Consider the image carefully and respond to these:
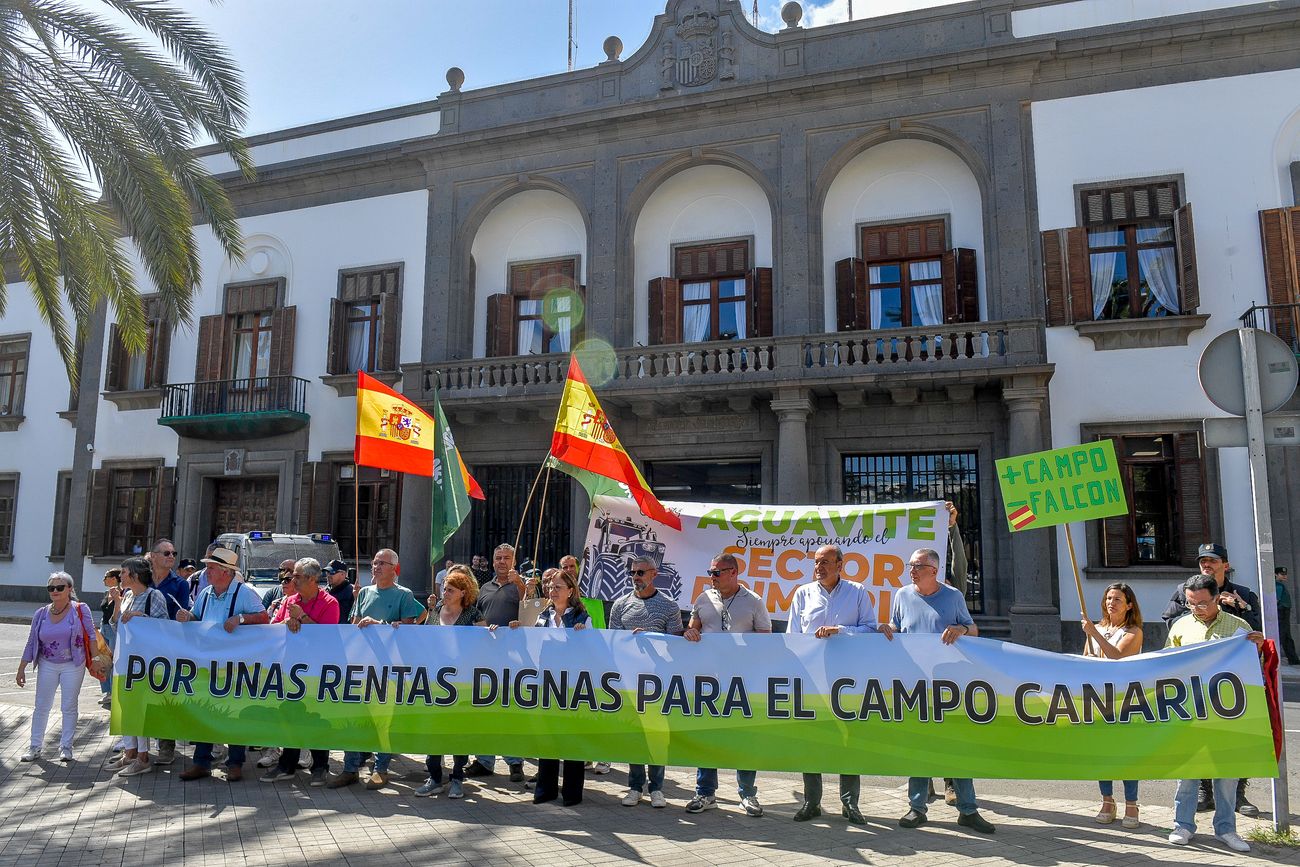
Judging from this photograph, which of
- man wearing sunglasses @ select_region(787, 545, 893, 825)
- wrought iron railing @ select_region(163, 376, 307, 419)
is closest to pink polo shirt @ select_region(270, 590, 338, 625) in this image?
man wearing sunglasses @ select_region(787, 545, 893, 825)

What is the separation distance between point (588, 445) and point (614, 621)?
9.24ft

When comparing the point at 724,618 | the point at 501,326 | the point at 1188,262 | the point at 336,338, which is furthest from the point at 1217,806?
the point at 336,338

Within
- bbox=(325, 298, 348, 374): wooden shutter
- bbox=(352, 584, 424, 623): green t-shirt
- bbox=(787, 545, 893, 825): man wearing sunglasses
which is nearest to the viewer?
bbox=(787, 545, 893, 825): man wearing sunglasses

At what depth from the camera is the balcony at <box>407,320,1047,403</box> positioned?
49.9ft

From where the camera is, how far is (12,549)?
76.7 ft

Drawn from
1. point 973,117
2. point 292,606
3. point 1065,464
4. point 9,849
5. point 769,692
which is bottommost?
point 9,849

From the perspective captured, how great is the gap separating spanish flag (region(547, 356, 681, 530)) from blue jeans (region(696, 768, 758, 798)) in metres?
3.35

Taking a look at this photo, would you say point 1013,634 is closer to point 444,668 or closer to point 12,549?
point 444,668

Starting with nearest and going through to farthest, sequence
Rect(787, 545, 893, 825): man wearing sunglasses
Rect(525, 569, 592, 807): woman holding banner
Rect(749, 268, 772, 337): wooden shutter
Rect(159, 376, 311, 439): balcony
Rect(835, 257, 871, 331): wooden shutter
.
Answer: Rect(787, 545, 893, 825): man wearing sunglasses
Rect(525, 569, 592, 807): woman holding banner
Rect(835, 257, 871, 331): wooden shutter
Rect(749, 268, 772, 337): wooden shutter
Rect(159, 376, 311, 439): balcony

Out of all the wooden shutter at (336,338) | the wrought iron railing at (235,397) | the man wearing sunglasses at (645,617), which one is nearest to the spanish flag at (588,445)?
the man wearing sunglasses at (645,617)

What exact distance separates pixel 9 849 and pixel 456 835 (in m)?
2.49

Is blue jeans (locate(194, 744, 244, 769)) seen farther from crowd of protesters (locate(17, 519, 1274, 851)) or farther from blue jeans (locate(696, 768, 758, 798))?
blue jeans (locate(696, 768, 758, 798))

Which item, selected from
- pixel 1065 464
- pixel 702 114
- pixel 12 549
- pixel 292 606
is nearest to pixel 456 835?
pixel 292 606

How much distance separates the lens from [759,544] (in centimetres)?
1000
